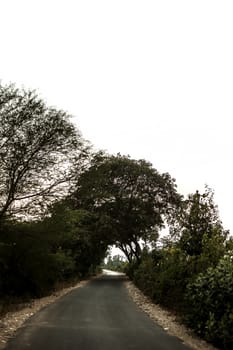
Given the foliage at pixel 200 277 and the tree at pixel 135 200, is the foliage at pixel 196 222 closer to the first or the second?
the foliage at pixel 200 277

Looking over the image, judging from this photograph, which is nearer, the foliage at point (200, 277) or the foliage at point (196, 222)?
the foliage at point (200, 277)

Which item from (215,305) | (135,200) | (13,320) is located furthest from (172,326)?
(135,200)

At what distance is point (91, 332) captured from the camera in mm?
11703

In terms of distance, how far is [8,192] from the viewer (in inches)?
580

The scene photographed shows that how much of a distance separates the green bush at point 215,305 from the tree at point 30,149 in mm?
5827

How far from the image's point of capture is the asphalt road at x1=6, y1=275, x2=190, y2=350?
998cm

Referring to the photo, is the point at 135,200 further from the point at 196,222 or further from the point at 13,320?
the point at 13,320

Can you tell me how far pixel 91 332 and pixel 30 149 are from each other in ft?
19.5

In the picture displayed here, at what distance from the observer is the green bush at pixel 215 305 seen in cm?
999

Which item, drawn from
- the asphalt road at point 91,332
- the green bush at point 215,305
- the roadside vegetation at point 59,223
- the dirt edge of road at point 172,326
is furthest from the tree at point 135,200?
the green bush at point 215,305

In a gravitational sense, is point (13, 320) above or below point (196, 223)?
below

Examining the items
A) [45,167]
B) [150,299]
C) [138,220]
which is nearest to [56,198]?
[45,167]

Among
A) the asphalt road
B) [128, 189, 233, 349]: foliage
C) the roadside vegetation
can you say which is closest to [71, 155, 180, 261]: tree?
[128, 189, 233, 349]: foliage

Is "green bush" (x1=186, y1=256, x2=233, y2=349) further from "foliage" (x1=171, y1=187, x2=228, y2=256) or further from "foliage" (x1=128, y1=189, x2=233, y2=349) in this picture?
"foliage" (x1=171, y1=187, x2=228, y2=256)
